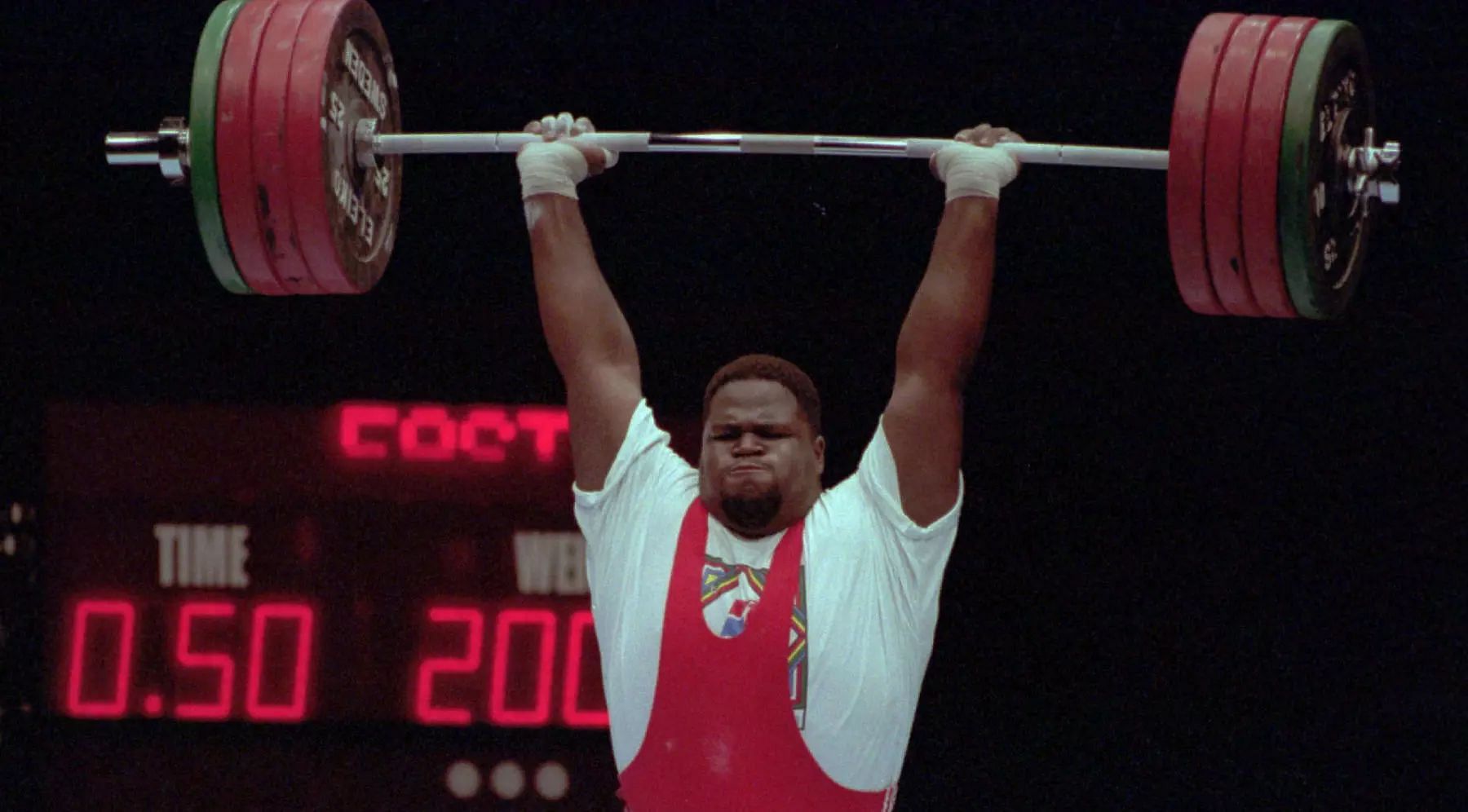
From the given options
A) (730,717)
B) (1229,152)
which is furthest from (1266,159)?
(730,717)

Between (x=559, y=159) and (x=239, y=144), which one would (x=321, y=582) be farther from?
(x=559, y=159)

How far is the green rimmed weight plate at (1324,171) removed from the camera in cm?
356

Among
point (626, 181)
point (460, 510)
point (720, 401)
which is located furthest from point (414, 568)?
point (720, 401)

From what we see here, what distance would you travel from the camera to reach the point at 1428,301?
5.07 metres

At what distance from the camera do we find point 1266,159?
3.57 meters

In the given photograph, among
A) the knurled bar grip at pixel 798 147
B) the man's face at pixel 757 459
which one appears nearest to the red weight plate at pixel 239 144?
the knurled bar grip at pixel 798 147

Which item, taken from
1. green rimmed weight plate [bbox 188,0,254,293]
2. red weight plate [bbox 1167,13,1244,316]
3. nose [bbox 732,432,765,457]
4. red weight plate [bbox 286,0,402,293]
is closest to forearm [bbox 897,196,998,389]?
nose [bbox 732,432,765,457]

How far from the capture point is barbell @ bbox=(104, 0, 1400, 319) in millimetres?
3592

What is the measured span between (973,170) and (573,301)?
675mm

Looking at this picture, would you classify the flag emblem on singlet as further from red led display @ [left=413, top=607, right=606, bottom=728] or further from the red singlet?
red led display @ [left=413, top=607, right=606, bottom=728]

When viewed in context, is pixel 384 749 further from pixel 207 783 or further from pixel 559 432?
pixel 559 432

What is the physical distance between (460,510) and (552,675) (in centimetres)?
43

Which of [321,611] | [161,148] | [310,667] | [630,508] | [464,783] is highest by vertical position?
[161,148]

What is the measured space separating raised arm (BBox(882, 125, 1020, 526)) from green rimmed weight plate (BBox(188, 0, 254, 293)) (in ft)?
3.86
